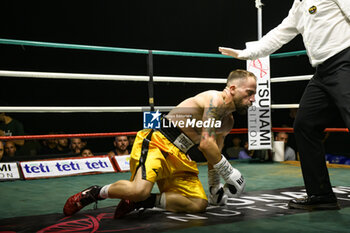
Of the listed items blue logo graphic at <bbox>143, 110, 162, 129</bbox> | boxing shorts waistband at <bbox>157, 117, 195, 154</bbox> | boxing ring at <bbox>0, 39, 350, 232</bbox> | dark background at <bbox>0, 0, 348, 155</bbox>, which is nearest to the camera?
boxing ring at <bbox>0, 39, 350, 232</bbox>

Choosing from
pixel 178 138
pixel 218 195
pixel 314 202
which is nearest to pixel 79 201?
pixel 178 138

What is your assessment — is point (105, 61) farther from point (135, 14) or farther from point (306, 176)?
point (306, 176)

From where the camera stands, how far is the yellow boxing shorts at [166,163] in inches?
74.2

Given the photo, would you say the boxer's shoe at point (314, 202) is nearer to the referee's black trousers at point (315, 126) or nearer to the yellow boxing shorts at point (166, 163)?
the referee's black trousers at point (315, 126)

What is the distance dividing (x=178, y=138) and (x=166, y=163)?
0.43 feet

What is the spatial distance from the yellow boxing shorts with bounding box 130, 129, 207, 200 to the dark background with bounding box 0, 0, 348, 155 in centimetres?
304

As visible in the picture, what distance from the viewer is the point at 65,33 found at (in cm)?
483

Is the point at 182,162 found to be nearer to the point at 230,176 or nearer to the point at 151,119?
the point at 230,176

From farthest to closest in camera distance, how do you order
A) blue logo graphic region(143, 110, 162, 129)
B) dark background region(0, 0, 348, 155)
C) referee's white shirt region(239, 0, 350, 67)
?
1. dark background region(0, 0, 348, 155)
2. blue logo graphic region(143, 110, 162, 129)
3. referee's white shirt region(239, 0, 350, 67)

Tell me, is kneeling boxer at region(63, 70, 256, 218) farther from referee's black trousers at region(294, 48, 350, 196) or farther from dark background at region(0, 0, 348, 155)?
dark background at region(0, 0, 348, 155)

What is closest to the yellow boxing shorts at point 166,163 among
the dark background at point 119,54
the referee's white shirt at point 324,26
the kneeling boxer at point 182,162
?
the kneeling boxer at point 182,162

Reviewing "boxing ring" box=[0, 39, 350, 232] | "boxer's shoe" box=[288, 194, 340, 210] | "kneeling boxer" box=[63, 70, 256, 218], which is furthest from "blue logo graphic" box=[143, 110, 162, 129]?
"boxer's shoe" box=[288, 194, 340, 210]

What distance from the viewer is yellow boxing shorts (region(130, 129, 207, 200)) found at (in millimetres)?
1884

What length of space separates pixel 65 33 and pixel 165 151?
3327mm
